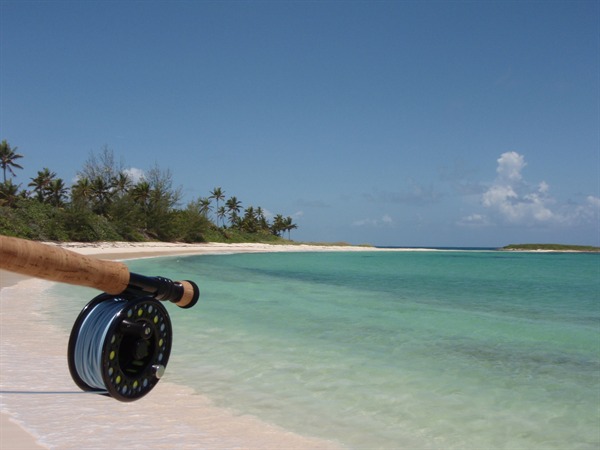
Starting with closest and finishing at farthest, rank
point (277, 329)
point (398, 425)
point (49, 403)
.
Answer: point (49, 403), point (398, 425), point (277, 329)

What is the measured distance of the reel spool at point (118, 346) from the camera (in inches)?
71.8

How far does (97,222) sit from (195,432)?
48322 mm

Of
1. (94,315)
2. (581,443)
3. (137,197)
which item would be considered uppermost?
(137,197)

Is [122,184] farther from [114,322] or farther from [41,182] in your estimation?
[114,322]

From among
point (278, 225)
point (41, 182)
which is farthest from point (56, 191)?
point (278, 225)

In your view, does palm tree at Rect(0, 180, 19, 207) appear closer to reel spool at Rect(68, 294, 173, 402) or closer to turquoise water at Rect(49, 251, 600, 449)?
turquoise water at Rect(49, 251, 600, 449)

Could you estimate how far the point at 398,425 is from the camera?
4.50 meters

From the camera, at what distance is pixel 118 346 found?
1.89 m

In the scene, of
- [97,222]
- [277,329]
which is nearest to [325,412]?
[277,329]

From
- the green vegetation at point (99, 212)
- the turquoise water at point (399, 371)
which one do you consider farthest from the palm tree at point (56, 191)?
the turquoise water at point (399, 371)

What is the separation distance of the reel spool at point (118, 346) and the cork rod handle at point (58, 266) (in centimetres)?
9

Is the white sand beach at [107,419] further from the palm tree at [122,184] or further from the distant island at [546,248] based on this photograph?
the distant island at [546,248]

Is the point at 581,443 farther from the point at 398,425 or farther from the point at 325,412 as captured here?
the point at 325,412

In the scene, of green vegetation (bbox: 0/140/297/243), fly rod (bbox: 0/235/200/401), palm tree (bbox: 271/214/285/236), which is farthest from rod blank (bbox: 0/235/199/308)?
palm tree (bbox: 271/214/285/236)
